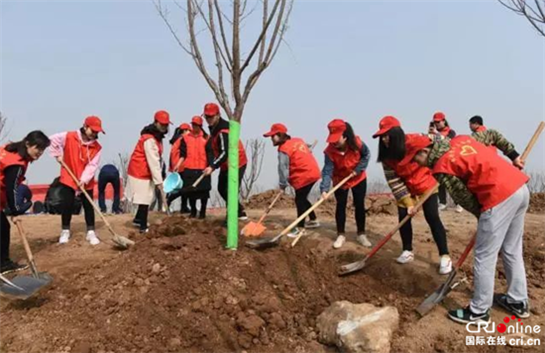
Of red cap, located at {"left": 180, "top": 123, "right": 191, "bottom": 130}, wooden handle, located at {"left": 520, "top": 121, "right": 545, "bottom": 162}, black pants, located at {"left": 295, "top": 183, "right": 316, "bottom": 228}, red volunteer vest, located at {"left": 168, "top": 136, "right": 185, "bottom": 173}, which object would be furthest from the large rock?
red cap, located at {"left": 180, "top": 123, "right": 191, "bottom": 130}

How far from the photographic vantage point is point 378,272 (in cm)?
483

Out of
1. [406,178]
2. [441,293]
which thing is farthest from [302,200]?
[441,293]

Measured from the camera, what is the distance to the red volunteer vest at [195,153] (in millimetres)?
7336

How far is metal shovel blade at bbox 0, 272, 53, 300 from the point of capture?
422 centimetres

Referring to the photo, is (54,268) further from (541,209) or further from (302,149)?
(541,209)

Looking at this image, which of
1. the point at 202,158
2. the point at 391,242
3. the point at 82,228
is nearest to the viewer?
the point at 391,242

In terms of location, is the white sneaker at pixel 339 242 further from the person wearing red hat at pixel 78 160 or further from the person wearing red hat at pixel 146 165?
the person wearing red hat at pixel 78 160

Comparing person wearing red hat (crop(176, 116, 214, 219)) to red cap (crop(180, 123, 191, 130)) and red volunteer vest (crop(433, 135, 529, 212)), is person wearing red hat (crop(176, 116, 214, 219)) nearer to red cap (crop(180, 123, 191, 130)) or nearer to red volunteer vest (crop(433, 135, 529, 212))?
red cap (crop(180, 123, 191, 130))

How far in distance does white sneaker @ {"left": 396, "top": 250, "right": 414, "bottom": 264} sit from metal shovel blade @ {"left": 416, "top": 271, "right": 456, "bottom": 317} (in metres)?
0.76

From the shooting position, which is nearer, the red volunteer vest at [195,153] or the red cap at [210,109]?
the red cap at [210,109]

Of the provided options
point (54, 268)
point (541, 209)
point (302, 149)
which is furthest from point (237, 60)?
point (541, 209)

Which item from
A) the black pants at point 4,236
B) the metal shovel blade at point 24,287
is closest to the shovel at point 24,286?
the metal shovel blade at point 24,287

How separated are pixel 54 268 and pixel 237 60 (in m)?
2.98

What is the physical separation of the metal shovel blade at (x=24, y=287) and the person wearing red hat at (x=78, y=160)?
1367 mm
